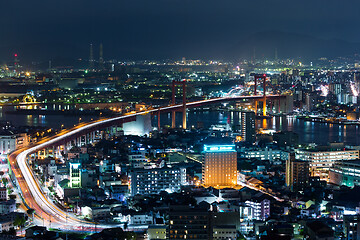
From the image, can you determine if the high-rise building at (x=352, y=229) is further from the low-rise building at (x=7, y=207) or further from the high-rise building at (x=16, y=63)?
the high-rise building at (x=16, y=63)

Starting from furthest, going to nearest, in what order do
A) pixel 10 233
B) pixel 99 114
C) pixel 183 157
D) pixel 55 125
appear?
pixel 99 114 → pixel 55 125 → pixel 183 157 → pixel 10 233

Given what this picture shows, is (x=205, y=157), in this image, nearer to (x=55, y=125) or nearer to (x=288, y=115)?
(x=55, y=125)

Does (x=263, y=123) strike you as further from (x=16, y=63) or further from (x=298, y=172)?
(x=16, y=63)

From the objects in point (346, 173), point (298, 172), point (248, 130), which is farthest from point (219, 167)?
point (248, 130)

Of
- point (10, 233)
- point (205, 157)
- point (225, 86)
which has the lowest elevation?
point (10, 233)

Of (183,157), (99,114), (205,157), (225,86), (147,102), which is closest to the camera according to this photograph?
(205,157)

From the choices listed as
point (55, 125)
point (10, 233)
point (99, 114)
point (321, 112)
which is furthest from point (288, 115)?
point (10, 233)
